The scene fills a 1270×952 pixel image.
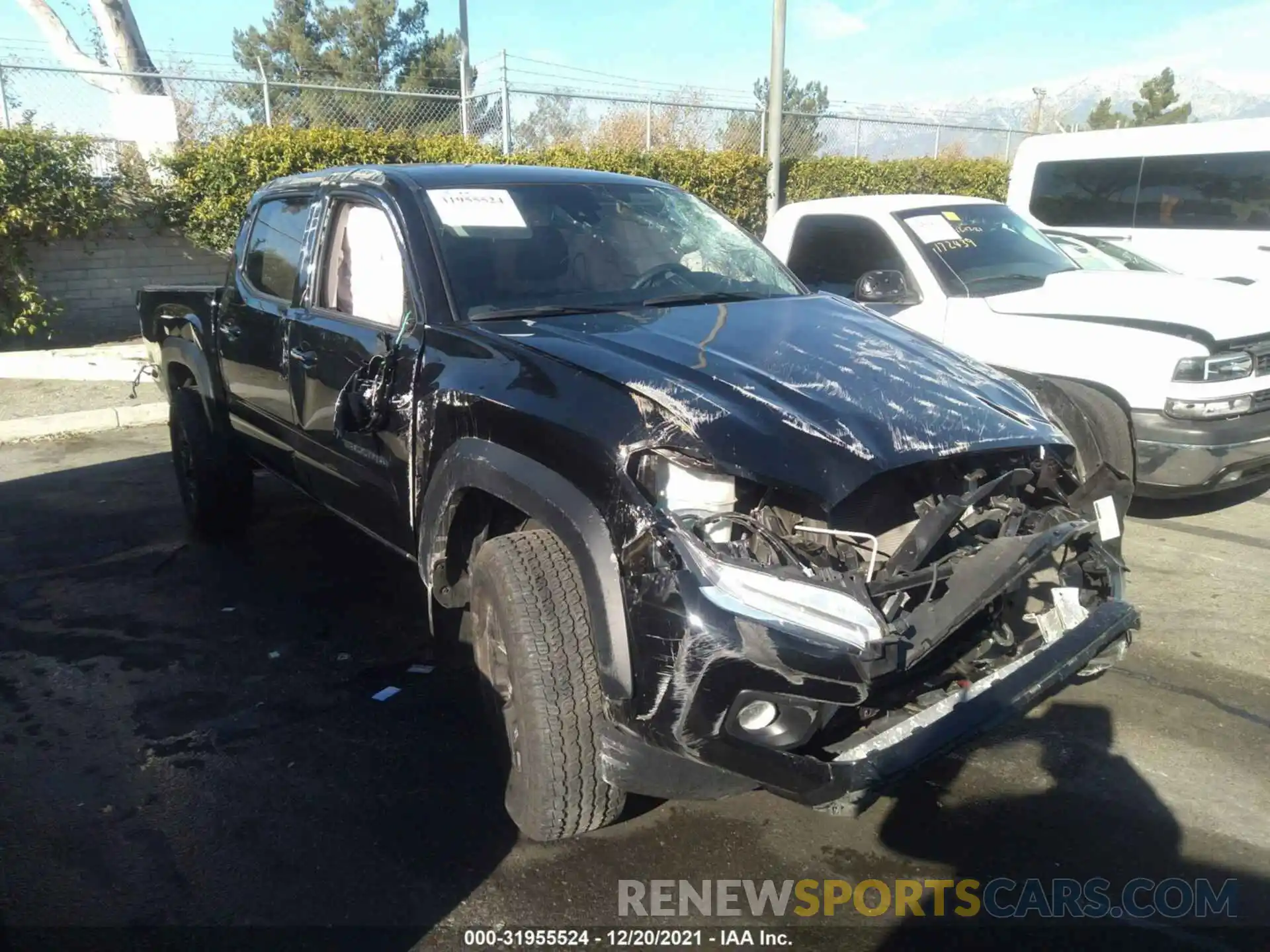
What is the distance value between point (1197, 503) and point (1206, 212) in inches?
153

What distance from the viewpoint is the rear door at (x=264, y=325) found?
4.38 meters

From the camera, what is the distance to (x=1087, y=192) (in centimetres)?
951

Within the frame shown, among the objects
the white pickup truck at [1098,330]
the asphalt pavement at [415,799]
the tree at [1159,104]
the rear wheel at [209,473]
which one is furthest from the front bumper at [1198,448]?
the tree at [1159,104]

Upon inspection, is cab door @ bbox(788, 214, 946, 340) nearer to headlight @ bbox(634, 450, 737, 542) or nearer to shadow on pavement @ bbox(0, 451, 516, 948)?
shadow on pavement @ bbox(0, 451, 516, 948)

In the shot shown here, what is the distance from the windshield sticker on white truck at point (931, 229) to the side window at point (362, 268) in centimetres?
344

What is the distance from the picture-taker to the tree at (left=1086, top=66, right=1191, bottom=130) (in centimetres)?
4012

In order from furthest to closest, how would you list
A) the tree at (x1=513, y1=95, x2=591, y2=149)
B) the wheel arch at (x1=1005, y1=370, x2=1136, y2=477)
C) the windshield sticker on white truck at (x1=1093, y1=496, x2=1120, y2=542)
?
the tree at (x1=513, y1=95, x2=591, y2=149) → the wheel arch at (x1=1005, y1=370, x2=1136, y2=477) → the windshield sticker on white truck at (x1=1093, y1=496, x2=1120, y2=542)

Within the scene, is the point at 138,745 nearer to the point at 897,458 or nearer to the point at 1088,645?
the point at 897,458

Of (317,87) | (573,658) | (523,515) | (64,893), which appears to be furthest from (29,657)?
(317,87)

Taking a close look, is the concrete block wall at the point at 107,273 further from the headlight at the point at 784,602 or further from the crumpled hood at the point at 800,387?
the headlight at the point at 784,602

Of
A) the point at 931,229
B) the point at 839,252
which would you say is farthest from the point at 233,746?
the point at 931,229

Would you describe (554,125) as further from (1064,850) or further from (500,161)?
(1064,850)

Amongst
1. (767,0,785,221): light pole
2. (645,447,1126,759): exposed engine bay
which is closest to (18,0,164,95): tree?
(767,0,785,221): light pole

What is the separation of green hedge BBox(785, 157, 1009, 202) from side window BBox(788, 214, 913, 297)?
348 inches
